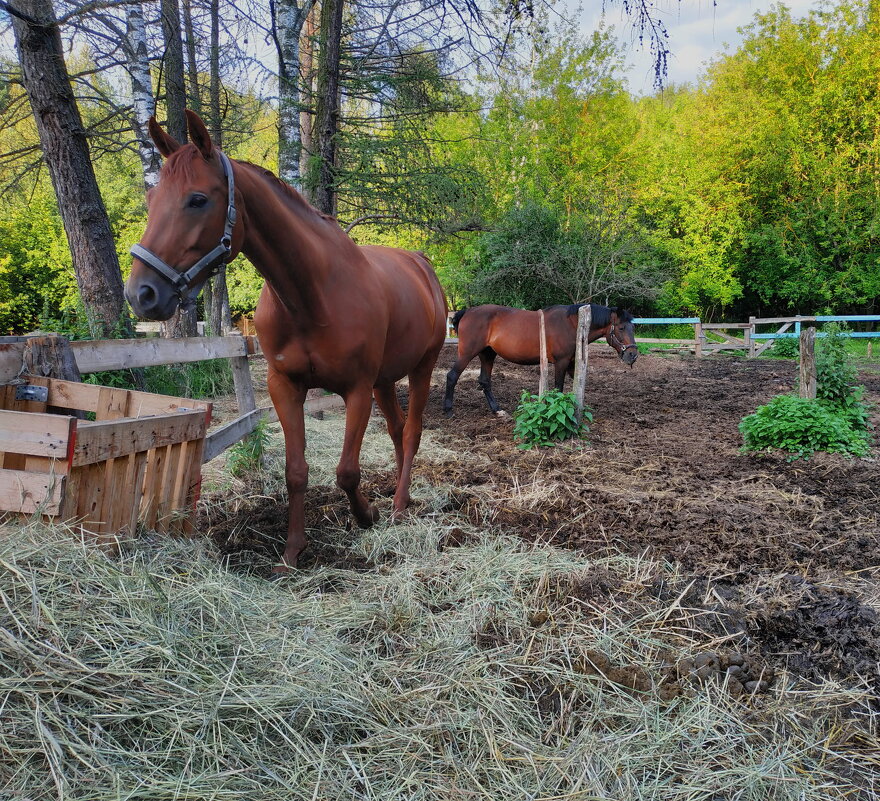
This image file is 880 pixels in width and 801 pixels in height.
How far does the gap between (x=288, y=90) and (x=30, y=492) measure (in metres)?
7.77

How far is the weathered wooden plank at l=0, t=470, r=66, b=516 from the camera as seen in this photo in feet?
7.86

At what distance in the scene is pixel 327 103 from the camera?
8.51 m

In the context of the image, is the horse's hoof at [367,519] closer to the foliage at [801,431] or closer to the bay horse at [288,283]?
the bay horse at [288,283]

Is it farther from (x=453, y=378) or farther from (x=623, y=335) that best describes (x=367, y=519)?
(x=623, y=335)

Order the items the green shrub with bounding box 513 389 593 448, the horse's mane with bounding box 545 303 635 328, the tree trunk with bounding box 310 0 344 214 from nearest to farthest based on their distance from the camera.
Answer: the green shrub with bounding box 513 389 593 448 < the tree trunk with bounding box 310 0 344 214 < the horse's mane with bounding box 545 303 635 328

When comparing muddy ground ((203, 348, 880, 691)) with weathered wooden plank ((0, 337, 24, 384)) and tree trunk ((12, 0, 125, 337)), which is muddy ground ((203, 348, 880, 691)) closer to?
weathered wooden plank ((0, 337, 24, 384))

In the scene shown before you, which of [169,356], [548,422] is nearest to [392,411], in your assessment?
[169,356]

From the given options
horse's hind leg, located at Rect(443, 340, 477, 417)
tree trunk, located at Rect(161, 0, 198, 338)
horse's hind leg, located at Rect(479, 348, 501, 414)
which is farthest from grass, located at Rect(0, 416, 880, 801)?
horse's hind leg, located at Rect(479, 348, 501, 414)

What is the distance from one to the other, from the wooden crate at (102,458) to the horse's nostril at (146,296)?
1.72 feet

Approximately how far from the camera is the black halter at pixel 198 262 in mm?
2395

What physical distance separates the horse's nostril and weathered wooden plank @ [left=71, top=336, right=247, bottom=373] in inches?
60.7

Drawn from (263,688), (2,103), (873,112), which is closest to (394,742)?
(263,688)

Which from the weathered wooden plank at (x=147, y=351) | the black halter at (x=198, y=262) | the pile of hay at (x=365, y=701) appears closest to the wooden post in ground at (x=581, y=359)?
the weathered wooden plank at (x=147, y=351)

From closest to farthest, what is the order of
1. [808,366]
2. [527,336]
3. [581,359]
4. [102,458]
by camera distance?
[102,458], [808,366], [581,359], [527,336]
